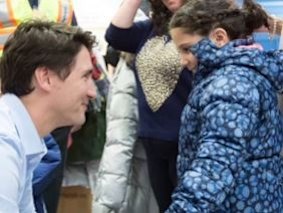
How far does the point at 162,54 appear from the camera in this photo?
228 cm

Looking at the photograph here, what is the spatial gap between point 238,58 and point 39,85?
19.8 inches

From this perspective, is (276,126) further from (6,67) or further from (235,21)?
(6,67)

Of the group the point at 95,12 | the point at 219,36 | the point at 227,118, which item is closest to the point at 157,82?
the point at 219,36

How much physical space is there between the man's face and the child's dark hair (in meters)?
0.32

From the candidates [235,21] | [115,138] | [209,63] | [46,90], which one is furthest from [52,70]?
[115,138]

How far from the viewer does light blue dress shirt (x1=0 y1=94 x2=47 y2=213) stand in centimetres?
126

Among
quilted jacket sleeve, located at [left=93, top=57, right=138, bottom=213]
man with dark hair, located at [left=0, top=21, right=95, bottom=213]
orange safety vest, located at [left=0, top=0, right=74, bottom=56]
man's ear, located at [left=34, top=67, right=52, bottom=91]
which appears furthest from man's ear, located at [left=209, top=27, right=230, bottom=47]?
quilted jacket sleeve, located at [left=93, top=57, right=138, bottom=213]

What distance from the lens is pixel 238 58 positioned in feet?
5.24

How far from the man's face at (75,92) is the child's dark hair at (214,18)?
323mm

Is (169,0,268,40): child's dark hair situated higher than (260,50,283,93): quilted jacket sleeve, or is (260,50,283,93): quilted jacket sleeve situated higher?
(169,0,268,40): child's dark hair

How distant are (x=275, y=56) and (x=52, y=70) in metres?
0.59

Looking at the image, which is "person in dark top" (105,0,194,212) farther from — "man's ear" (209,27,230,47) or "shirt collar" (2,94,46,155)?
"shirt collar" (2,94,46,155)

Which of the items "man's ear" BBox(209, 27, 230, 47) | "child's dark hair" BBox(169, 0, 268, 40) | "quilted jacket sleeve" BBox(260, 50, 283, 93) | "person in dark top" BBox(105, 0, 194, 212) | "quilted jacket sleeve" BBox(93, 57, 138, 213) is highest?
"child's dark hair" BBox(169, 0, 268, 40)

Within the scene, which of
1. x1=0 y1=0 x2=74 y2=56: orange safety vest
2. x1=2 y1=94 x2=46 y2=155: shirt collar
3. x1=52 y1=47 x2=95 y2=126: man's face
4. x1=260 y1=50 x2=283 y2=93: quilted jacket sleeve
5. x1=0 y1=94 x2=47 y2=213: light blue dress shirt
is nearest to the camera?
x1=0 y1=94 x2=47 y2=213: light blue dress shirt
